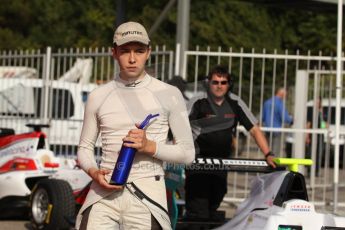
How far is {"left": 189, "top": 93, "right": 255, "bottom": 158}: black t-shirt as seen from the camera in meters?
8.37

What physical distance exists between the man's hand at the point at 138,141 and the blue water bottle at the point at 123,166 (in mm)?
25

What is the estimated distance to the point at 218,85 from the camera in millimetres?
8328

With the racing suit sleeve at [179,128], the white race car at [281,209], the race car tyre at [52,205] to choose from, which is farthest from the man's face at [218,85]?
the racing suit sleeve at [179,128]

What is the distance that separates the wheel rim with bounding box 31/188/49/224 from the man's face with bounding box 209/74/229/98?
7.55 feet

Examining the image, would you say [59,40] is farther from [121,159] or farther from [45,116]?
[121,159]

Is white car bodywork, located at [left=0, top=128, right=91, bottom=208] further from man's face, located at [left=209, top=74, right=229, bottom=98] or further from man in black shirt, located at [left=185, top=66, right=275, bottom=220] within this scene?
man's face, located at [left=209, top=74, right=229, bottom=98]

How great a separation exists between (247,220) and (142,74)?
2.07 metres

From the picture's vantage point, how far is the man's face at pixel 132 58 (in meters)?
4.79

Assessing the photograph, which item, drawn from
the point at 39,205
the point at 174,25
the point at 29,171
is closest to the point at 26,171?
the point at 29,171

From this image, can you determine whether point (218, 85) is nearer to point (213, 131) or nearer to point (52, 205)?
point (213, 131)

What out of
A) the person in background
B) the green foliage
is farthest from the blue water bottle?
the green foliage

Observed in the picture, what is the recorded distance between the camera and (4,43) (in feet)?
128

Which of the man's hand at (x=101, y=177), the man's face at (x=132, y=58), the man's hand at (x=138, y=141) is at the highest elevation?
the man's face at (x=132, y=58)

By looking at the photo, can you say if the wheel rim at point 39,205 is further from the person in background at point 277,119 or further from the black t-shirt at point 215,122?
the person in background at point 277,119
